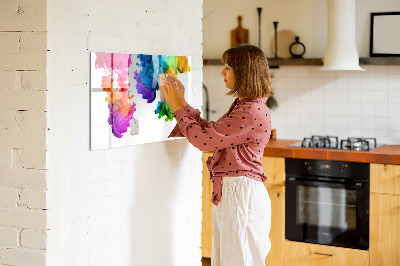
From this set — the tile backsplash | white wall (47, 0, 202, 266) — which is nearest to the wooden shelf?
the tile backsplash

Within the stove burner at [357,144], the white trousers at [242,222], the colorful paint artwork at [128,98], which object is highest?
the colorful paint artwork at [128,98]

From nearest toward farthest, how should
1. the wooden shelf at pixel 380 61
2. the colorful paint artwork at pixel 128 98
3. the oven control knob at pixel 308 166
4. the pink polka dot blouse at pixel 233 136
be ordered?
the colorful paint artwork at pixel 128 98, the pink polka dot blouse at pixel 233 136, the oven control knob at pixel 308 166, the wooden shelf at pixel 380 61

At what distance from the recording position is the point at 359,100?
492 cm

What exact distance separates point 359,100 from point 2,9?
128 inches

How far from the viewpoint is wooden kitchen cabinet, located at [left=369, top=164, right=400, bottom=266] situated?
4.15 m

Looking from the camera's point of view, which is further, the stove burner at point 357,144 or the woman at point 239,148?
the stove burner at point 357,144

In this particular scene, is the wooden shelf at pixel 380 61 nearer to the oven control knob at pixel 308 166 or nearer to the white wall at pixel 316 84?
the white wall at pixel 316 84

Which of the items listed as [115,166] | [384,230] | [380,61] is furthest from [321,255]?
[115,166]

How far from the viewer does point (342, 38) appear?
4.66 meters

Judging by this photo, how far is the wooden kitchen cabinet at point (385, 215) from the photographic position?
4.15 meters

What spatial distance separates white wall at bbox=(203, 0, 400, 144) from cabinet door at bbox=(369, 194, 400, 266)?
79 cm

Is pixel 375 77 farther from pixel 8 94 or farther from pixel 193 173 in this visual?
pixel 8 94

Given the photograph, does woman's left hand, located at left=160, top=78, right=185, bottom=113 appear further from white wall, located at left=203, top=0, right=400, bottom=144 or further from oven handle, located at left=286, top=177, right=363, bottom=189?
white wall, located at left=203, top=0, right=400, bottom=144

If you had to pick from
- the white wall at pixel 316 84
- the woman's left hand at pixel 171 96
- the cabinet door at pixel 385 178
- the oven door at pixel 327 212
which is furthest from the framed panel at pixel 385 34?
the woman's left hand at pixel 171 96
